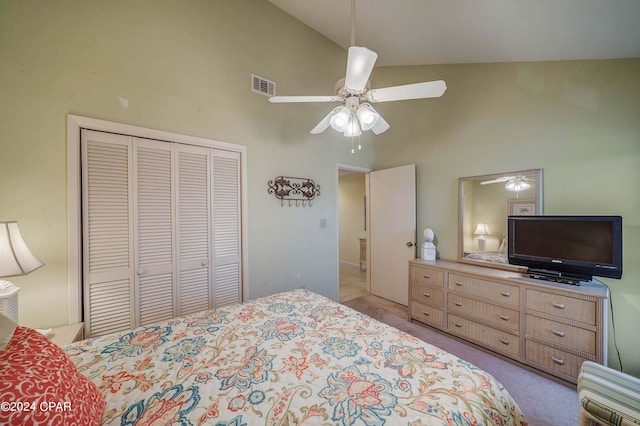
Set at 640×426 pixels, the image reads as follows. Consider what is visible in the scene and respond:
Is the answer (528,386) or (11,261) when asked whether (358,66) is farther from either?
(528,386)

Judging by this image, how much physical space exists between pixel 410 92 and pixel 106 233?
250cm

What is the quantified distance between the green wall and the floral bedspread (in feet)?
6.49

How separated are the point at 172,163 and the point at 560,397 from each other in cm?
364

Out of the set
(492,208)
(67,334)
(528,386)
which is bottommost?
(528,386)

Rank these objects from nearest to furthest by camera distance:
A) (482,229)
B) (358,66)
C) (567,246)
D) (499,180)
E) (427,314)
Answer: (358,66)
(567,246)
(499,180)
(482,229)
(427,314)

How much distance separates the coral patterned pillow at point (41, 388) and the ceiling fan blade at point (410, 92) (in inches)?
76.4

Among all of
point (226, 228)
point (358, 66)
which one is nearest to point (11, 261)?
point (226, 228)

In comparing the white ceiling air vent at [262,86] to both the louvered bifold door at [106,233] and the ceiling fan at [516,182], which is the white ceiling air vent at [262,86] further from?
the ceiling fan at [516,182]

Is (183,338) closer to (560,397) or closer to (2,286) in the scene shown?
(2,286)

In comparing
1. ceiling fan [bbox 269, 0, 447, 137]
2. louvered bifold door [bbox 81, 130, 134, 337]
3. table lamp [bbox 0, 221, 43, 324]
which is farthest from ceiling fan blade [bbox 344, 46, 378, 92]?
table lamp [bbox 0, 221, 43, 324]

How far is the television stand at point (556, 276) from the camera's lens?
6.32 feet

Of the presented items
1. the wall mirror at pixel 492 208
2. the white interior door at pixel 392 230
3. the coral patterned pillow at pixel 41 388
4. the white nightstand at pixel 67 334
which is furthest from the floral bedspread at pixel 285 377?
the white interior door at pixel 392 230

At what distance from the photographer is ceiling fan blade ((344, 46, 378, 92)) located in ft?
4.08

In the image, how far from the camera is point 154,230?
205cm
